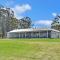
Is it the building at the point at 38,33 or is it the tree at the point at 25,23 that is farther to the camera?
the tree at the point at 25,23

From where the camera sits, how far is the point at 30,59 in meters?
15.6

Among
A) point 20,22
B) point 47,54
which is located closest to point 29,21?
point 20,22

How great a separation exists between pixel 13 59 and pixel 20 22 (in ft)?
288

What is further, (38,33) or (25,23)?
(25,23)

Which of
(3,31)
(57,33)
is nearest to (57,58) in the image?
(57,33)

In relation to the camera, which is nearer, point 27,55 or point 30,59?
point 30,59

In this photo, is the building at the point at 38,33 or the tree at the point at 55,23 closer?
the building at the point at 38,33

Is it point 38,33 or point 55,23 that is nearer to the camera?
point 38,33

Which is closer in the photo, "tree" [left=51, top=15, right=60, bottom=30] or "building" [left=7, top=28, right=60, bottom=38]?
"building" [left=7, top=28, right=60, bottom=38]

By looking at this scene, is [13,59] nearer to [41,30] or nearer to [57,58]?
[57,58]

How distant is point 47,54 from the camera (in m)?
17.3

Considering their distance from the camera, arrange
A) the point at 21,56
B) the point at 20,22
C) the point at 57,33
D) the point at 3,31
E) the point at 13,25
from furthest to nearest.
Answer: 1. the point at 20,22
2. the point at 13,25
3. the point at 3,31
4. the point at 57,33
5. the point at 21,56

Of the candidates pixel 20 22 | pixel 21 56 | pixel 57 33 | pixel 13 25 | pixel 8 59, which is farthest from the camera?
pixel 20 22

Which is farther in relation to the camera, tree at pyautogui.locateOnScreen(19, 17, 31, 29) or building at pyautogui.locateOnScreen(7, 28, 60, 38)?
tree at pyautogui.locateOnScreen(19, 17, 31, 29)
